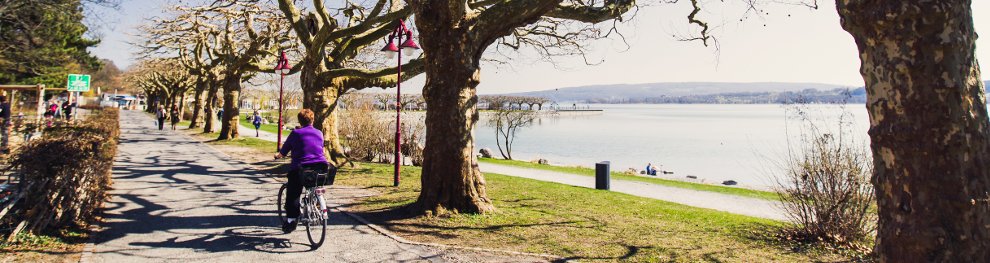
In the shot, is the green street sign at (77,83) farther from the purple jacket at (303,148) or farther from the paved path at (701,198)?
the purple jacket at (303,148)

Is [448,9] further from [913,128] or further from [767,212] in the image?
[767,212]

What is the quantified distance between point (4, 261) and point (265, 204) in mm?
3781

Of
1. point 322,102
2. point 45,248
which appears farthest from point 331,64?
point 45,248

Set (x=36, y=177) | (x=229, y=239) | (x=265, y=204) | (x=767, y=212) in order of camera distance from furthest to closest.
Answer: (x=767, y=212) → (x=265, y=204) → (x=229, y=239) → (x=36, y=177)

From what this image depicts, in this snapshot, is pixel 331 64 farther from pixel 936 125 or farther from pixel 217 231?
pixel 936 125

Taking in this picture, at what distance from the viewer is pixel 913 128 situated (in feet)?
10.8

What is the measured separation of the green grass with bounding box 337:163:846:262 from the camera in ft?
A: 20.0

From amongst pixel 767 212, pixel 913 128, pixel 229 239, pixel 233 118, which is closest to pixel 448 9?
pixel 229 239

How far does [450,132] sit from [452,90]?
1.89 feet

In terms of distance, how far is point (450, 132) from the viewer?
771cm

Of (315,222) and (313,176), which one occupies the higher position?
(313,176)

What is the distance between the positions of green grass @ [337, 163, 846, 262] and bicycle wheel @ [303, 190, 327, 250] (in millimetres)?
1071

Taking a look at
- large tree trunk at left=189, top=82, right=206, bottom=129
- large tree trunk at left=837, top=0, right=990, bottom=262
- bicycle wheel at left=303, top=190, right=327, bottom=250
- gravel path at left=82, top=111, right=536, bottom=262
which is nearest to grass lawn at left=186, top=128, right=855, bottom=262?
gravel path at left=82, top=111, right=536, bottom=262

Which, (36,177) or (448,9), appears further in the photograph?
(448,9)
